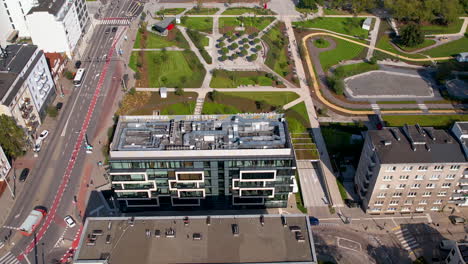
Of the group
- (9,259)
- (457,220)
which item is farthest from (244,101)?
(9,259)

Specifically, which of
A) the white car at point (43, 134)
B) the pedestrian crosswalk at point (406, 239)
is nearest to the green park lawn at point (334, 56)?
the pedestrian crosswalk at point (406, 239)

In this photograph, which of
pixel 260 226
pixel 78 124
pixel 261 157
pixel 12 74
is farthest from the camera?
pixel 78 124

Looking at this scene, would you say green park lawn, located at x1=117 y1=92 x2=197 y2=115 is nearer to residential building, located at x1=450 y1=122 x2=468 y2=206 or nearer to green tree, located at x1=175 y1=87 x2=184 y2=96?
green tree, located at x1=175 y1=87 x2=184 y2=96

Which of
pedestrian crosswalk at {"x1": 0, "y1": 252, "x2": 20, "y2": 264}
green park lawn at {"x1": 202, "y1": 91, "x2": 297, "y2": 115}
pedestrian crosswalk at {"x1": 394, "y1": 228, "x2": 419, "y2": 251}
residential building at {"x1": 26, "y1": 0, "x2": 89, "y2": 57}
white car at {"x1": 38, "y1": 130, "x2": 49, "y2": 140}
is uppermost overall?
residential building at {"x1": 26, "y1": 0, "x2": 89, "y2": 57}

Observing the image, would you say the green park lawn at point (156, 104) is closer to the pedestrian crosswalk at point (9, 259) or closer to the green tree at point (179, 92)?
the green tree at point (179, 92)

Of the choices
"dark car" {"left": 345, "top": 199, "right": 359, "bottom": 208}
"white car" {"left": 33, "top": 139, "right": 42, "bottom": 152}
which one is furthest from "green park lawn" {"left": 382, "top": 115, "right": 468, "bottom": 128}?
"white car" {"left": 33, "top": 139, "right": 42, "bottom": 152}

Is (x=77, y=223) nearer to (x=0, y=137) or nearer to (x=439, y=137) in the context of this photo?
(x=0, y=137)

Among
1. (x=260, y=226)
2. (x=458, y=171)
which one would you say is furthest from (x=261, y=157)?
(x=458, y=171)
